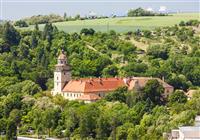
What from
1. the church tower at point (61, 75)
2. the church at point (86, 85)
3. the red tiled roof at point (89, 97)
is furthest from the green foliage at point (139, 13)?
the red tiled roof at point (89, 97)

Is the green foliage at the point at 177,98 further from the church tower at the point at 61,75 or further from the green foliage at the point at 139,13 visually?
the green foliage at the point at 139,13

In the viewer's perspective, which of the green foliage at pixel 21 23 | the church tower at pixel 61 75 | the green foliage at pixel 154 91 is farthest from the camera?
the green foliage at pixel 21 23

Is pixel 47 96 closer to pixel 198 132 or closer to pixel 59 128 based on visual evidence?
pixel 59 128

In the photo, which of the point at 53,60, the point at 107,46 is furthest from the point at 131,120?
the point at 107,46

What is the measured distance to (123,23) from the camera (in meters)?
142

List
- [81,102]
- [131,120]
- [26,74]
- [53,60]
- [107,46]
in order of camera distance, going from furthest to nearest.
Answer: [107,46] → [53,60] → [26,74] → [81,102] → [131,120]

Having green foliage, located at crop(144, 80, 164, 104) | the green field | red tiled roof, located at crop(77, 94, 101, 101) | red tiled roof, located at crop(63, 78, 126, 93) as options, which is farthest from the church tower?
the green field

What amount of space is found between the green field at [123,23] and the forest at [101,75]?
20.7 ft

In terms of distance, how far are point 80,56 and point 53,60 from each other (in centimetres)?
383

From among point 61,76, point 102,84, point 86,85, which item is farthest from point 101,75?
point 86,85

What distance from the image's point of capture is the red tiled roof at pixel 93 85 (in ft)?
278

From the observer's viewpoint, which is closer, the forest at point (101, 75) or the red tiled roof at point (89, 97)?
the forest at point (101, 75)

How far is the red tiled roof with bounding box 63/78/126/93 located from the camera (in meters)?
84.8

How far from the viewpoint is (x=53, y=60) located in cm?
10394
